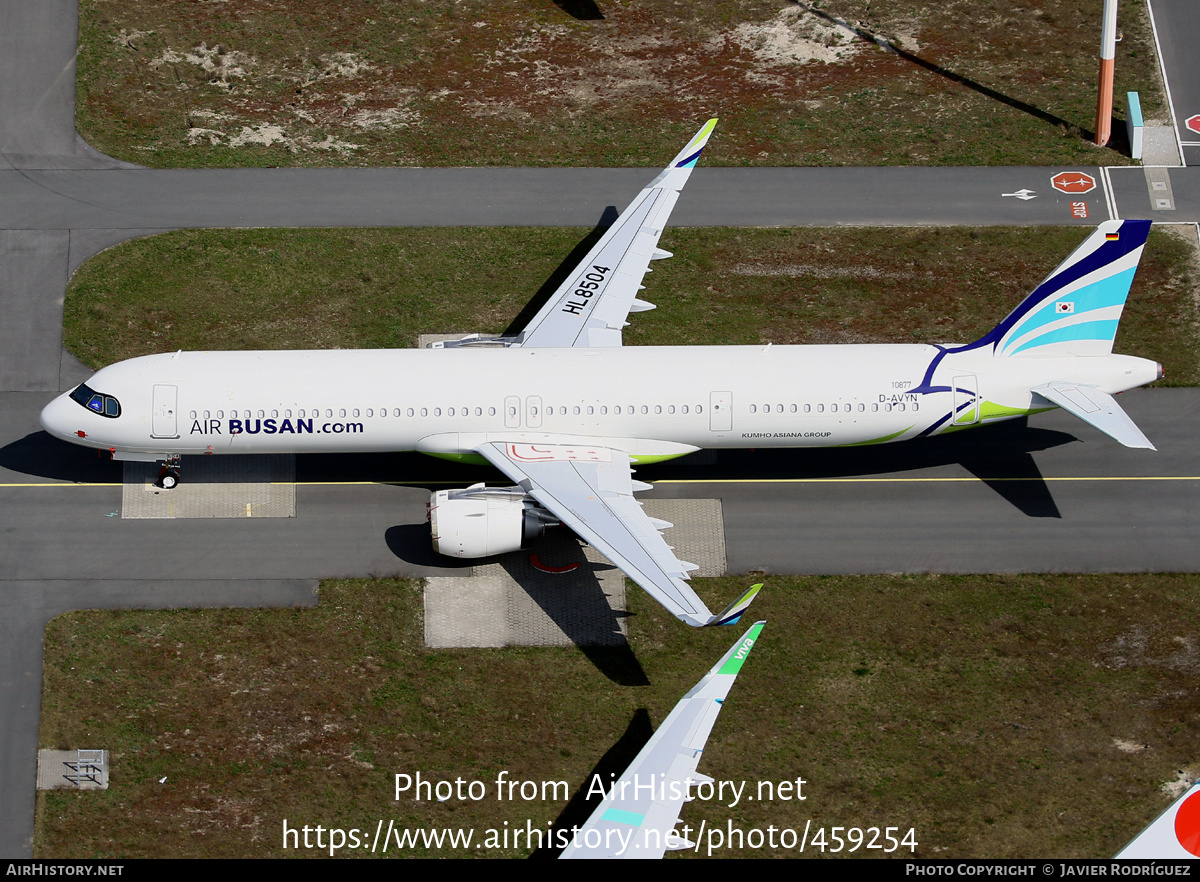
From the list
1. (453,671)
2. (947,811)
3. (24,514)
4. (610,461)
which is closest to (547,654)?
(453,671)

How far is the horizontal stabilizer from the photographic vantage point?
37.2m

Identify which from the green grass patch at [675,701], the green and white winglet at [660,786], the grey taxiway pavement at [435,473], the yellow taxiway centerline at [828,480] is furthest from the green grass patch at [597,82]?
the green and white winglet at [660,786]

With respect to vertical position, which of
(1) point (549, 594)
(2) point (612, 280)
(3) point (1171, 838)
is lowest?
(1) point (549, 594)

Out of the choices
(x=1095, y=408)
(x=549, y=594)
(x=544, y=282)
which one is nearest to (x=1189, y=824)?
(x=1095, y=408)

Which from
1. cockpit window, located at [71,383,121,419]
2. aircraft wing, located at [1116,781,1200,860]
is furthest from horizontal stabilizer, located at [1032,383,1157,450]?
cockpit window, located at [71,383,121,419]

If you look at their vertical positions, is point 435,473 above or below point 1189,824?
above

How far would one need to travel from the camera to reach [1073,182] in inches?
1977

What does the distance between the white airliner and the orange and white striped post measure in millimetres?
13978

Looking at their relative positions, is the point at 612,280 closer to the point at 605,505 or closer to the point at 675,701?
the point at 605,505

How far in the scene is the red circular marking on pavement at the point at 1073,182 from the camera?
49969mm

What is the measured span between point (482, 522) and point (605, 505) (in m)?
4.08

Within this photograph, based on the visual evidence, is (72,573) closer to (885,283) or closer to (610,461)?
(610,461)

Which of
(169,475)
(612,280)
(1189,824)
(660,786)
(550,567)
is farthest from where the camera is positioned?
(612,280)

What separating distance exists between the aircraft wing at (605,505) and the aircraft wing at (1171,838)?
495 inches
